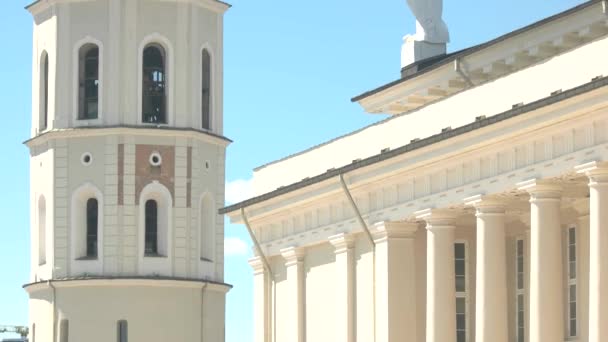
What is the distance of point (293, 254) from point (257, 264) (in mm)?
2872

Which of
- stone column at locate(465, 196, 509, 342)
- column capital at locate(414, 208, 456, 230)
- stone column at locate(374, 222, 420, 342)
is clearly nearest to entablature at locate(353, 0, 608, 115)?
column capital at locate(414, 208, 456, 230)

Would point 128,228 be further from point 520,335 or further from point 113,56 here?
point 520,335

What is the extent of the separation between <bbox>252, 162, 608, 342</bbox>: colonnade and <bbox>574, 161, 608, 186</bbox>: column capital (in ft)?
0.06

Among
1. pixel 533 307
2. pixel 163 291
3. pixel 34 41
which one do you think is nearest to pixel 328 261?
pixel 533 307

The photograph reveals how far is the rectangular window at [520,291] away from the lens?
48.3 meters

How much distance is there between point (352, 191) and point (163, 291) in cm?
2823

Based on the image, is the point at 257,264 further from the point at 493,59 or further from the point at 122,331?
the point at 122,331

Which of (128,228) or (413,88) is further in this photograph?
(128,228)

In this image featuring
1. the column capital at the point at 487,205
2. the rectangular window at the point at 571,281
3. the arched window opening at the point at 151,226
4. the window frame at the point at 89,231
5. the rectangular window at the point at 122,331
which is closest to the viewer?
the column capital at the point at 487,205

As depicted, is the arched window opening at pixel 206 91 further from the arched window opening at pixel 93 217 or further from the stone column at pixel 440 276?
the stone column at pixel 440 276

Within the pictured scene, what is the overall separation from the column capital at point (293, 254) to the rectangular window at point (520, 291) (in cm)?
836

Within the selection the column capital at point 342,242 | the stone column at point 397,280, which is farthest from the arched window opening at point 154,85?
the stone column at point 397,280

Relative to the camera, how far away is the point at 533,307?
43.6 m

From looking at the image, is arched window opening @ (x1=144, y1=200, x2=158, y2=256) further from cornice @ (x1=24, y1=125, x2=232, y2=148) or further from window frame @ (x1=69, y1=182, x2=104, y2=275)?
cornice @ (x1=24, y1=125, x2=232, y2=148)
